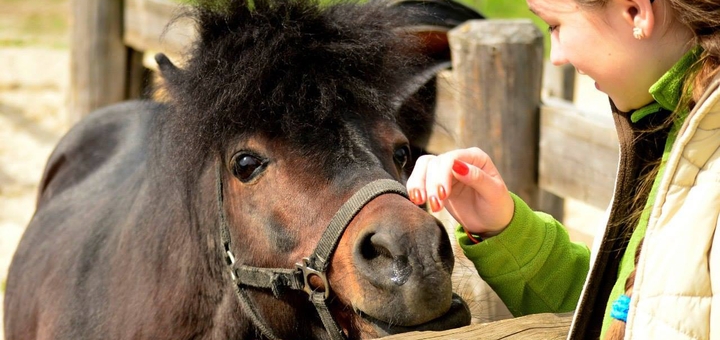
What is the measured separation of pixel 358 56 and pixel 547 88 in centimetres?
477

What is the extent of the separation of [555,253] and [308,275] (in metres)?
0.57

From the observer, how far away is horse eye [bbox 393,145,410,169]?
2.16m

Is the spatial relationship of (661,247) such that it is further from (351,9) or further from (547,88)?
(547,88)

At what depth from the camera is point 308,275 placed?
1.88 metres

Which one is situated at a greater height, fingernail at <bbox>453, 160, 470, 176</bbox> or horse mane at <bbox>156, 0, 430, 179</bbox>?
fingernail at <bbox>453, 160, 470, 176</bbox>

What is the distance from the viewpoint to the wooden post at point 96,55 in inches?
225

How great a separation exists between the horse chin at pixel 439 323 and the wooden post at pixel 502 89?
1.67 m

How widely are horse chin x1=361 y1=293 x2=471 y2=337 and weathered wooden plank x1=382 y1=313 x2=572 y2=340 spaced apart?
23cm

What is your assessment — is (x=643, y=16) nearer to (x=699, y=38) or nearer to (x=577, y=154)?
(x=699, y=38)

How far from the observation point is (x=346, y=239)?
179 centimetres

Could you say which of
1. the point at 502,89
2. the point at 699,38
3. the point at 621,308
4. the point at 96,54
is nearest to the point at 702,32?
the point at 699,38

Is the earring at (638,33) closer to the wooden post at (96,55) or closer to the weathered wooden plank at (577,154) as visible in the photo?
the weathered wooden plank at (577,154)

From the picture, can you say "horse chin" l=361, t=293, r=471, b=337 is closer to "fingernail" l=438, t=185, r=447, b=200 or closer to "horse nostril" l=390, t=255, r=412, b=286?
"horse nostril" l=390, t=255, r=412, b=286

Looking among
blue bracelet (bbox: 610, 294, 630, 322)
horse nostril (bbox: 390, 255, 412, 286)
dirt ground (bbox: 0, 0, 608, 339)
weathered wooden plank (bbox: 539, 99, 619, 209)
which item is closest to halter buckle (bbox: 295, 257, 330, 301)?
horse nostril (bbox: 390, 255, 412, 286)
